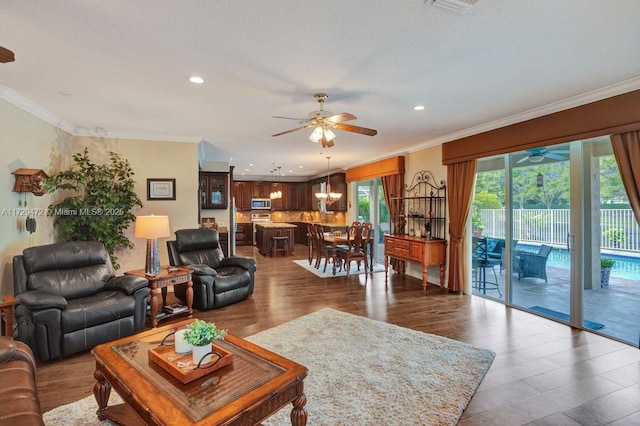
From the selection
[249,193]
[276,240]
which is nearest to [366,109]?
[276,240]

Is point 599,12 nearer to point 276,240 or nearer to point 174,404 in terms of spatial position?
point 174,404

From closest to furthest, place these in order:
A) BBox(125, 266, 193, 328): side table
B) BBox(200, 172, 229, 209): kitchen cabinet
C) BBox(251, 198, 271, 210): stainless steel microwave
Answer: BBox(125, 266, 193, 328): side table, BBox(200, 172, 229, 209): kitchen cabinet, BBox(251, 198, 271, 210): stainless steel microwave

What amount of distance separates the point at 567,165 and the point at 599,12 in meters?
2.43

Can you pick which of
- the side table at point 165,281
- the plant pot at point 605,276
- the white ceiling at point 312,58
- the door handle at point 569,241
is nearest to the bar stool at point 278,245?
the side table at point 165,281

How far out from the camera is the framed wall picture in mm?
5461

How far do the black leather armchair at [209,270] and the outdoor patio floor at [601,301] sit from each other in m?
4.03

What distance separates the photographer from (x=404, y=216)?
6598mm

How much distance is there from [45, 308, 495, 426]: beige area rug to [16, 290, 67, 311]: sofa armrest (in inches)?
40.9

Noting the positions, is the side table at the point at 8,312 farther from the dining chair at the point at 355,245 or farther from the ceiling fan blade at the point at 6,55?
the dining chair at the point at 355,245

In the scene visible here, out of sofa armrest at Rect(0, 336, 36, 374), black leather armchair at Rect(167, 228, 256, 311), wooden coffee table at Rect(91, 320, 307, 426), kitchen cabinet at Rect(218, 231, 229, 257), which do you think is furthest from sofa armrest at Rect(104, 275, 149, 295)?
kitchen cabinet at Rect(218, 231, 229, 257)

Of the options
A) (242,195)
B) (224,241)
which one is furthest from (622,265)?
(242,195)

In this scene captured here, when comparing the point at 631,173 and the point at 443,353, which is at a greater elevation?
the point at 631,173

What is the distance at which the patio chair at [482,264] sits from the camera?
5094mm

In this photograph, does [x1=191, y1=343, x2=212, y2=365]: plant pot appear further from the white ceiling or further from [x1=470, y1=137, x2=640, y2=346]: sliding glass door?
[x1=470, y1=137, x2=640, y2=346]: sliding glass door
